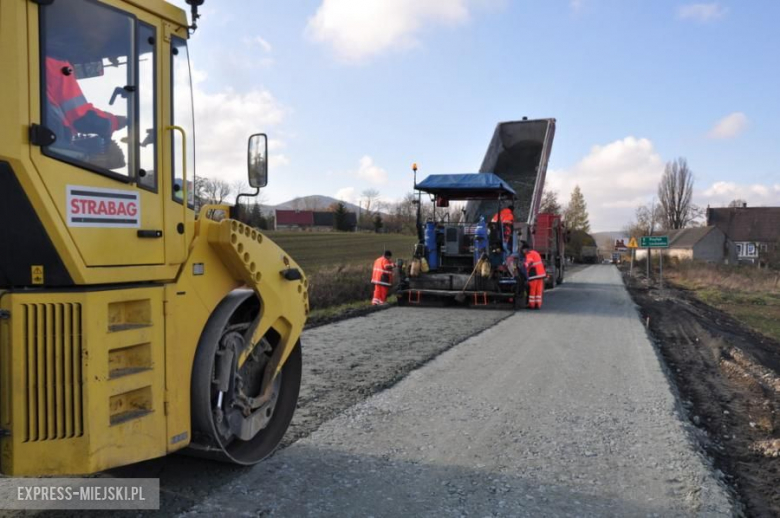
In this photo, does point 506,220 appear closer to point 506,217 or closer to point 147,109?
point 506,217

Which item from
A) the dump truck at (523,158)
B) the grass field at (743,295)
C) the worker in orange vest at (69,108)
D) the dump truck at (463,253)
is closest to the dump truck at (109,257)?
the worker in orange vest at (69,108)

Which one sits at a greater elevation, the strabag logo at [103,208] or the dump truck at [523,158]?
the dump truck at [523,158]

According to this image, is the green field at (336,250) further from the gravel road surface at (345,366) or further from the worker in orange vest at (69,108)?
the worker in orange vest at (69,108)

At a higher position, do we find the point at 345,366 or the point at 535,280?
the point at 535,280

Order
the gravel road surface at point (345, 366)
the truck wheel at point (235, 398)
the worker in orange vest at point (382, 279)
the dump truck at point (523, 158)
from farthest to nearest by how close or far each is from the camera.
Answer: the dump truck at point (523, 158)
the worker in orange vest at point (382, 279)
the gravel road surface at point (345, 366)
the truck wheel at point (235, 398)

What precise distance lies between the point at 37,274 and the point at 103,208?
0.44m

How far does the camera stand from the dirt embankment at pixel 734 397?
175 inches

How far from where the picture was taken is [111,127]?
10.4 feet

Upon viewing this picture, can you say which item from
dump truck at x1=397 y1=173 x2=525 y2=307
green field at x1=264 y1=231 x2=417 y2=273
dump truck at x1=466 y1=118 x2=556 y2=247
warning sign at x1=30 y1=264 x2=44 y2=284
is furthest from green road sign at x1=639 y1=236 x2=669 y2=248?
A: warning sign at x1=30 y1=264 x2=44 y2=284

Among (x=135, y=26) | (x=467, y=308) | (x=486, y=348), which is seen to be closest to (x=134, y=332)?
(x=135, y=26)

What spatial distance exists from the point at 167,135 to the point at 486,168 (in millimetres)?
16913

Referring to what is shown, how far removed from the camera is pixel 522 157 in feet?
65.5

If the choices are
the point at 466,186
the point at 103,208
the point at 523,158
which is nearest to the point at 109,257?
the point at 103,208

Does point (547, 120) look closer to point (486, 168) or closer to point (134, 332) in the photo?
point (486, 168)
